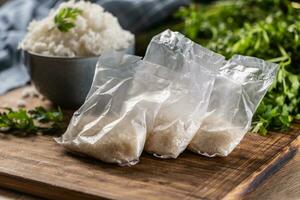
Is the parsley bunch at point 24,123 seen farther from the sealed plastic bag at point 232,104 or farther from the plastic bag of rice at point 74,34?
the sealed plastic bag at point 232,104

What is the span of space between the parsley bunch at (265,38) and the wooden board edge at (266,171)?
0.24ft

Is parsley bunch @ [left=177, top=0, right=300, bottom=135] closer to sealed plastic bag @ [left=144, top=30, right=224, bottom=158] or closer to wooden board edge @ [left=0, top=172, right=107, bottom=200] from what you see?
sealed plastic bag @ [left=144, top=30, right=224, bottom=158]

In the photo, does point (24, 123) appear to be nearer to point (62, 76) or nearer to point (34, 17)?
point (62, 76)

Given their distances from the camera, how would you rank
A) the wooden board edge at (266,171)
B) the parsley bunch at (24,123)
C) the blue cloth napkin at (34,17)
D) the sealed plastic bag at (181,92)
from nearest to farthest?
the wooden board edge at (266,171) < the sealed plastic bag at (181,92) < the parsley bunch at (24,123) < the blue cloth napkin at (34,17)

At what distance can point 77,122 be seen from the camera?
1.10 metres

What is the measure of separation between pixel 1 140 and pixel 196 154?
0.36 m

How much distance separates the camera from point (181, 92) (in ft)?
3.57

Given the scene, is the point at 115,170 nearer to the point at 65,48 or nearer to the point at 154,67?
the point at 154,67

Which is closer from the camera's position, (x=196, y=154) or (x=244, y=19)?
(x=196, y=154)

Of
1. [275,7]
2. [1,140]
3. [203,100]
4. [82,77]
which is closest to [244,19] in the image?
[275,7]

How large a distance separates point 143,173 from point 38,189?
0.54ft

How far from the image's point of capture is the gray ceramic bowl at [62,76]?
1.30 m

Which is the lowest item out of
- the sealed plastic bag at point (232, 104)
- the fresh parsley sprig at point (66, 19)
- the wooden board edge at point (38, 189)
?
the wooden board edge at point (38, 189)

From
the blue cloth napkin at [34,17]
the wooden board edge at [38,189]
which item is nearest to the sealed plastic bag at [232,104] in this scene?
the wooden board edge at [38,189]
